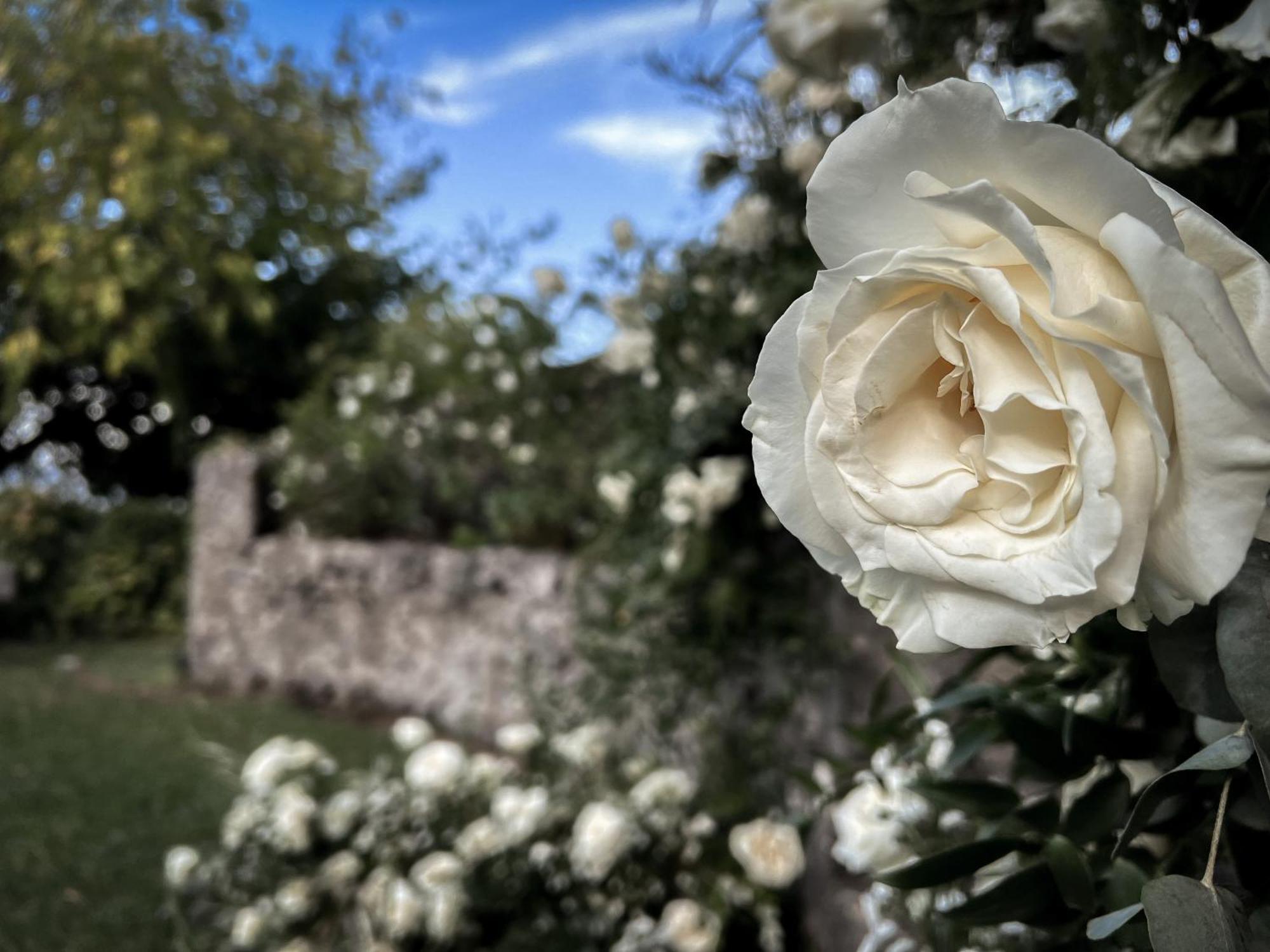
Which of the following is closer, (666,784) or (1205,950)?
(1205,950)

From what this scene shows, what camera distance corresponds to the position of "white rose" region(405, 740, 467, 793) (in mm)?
1935

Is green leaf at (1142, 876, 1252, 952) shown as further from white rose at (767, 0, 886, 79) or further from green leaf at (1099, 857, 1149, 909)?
white rose at (767, 0, 886, 79)

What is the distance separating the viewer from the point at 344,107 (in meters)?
9.08

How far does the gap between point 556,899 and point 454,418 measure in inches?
136

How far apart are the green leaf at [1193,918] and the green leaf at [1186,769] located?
24 mm

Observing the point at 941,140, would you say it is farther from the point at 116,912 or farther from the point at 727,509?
the point at 116,912

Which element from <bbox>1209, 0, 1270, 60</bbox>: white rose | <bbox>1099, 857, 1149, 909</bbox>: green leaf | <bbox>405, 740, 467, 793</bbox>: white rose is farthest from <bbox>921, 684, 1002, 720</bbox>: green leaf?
<bbox>405, 740, 467, 793</bbox>: white rose

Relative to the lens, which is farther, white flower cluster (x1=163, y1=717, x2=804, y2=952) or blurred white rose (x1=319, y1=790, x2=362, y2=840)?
blurred white rose (x1=319, y1=790, x2=362, y2=840)

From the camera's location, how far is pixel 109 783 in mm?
3457

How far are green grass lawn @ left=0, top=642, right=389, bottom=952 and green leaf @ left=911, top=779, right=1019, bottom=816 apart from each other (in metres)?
1.85

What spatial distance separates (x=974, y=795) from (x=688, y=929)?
1318mm

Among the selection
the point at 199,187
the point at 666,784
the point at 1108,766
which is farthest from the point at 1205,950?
the point at 199,187

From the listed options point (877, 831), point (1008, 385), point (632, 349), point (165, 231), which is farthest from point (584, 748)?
point (165, 231)

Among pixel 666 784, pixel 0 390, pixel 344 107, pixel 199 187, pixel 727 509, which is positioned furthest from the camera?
pixel 344 107
